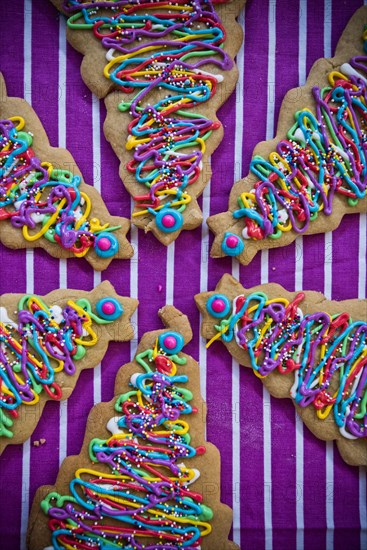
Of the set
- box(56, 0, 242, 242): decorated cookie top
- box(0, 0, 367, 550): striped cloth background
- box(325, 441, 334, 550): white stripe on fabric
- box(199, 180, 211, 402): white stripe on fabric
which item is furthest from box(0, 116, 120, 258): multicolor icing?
box(325, 441, 334, 550): white stripe on fabric

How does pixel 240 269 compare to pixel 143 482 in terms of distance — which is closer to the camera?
pixel 143 482

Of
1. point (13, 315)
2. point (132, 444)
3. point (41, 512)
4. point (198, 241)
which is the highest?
point (198, 241)

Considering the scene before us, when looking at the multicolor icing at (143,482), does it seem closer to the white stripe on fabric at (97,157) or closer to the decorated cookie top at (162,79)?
the white stripe on fabric at (97,157)

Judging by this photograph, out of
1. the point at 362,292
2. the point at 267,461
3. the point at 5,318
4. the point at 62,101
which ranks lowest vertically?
the point at 267,461

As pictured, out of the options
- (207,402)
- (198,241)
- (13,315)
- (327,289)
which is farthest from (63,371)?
(327,289)

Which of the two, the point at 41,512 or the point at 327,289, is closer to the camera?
the point at 41,512

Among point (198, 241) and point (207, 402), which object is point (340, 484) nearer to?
point (207, 402)

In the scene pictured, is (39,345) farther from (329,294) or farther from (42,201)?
(329,294)

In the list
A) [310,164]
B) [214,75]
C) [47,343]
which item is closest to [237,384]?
[47,343]
